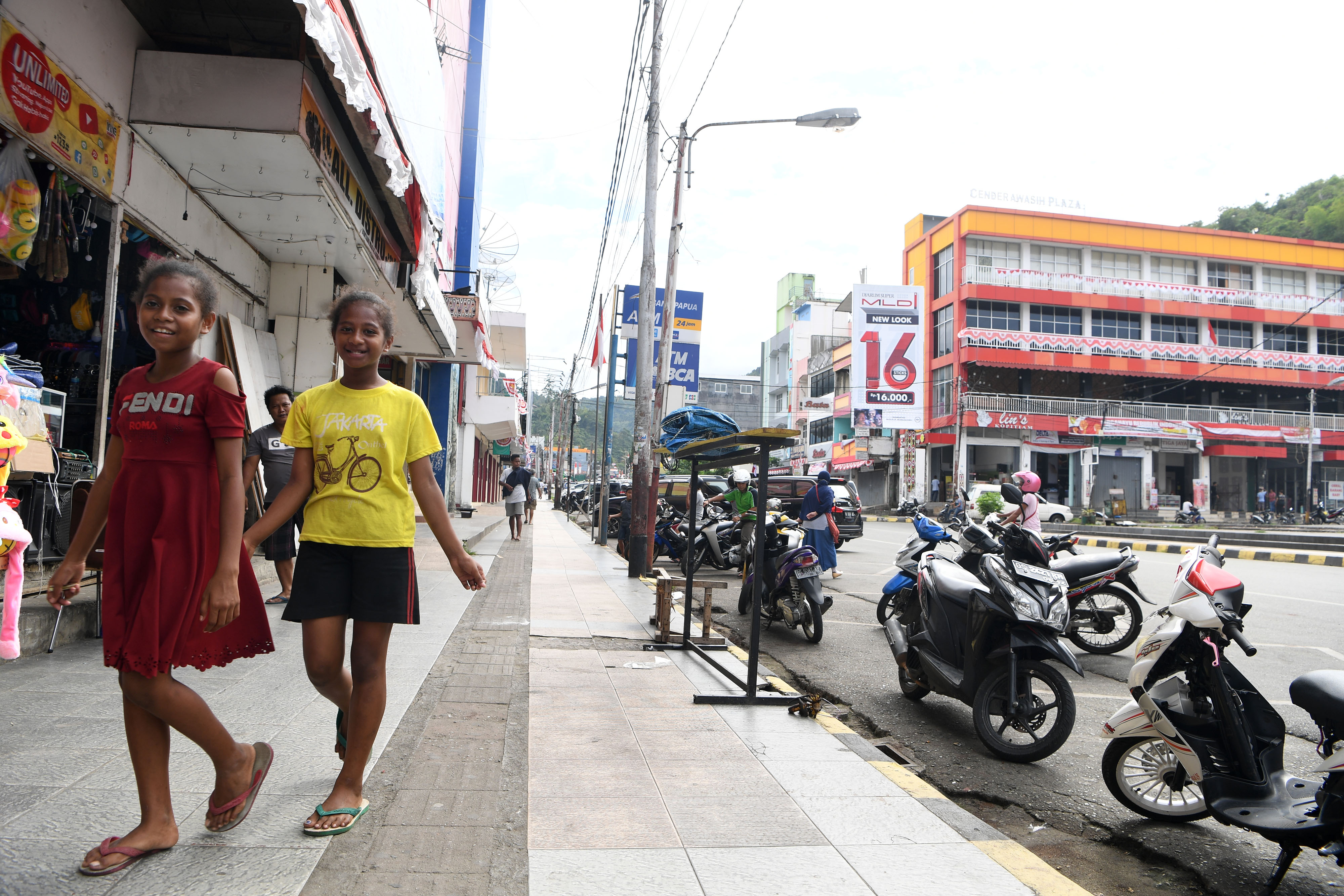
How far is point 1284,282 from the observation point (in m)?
45.2

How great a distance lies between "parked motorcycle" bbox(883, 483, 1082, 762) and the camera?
4312 millimetres

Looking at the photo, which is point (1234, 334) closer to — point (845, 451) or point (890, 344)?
point (890, 344)

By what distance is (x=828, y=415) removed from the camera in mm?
55250

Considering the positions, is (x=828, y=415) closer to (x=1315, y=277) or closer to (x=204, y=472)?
(x=1315, y=277)

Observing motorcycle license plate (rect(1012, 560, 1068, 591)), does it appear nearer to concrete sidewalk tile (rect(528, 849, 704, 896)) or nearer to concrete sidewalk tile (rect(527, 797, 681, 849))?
concrete sidewalk tile (rect(527, 797, 681, 849))

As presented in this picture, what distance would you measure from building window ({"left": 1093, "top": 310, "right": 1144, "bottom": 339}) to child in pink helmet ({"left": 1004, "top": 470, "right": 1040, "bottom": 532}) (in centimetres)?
3921

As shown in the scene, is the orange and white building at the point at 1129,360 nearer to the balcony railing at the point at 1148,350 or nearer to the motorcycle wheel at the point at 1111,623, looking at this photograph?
the balcony railing at the point at 1148,350

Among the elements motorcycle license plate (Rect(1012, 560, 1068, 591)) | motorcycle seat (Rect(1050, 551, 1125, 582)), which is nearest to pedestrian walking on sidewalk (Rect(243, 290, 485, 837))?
motorcycle license plate (Rect(1012, 560, 1068, 591))

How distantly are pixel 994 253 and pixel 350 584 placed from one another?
4457cm

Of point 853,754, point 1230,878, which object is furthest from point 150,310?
point 1230,878

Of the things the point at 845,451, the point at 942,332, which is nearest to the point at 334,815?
the point at 942,332

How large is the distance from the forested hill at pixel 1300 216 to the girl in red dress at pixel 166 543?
5588 cm

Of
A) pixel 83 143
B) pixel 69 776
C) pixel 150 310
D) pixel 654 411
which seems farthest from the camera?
pixel 654 411

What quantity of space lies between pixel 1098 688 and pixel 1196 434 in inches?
1692
